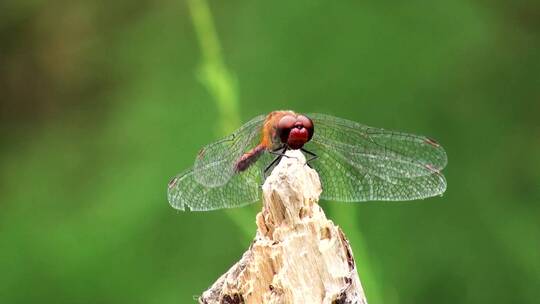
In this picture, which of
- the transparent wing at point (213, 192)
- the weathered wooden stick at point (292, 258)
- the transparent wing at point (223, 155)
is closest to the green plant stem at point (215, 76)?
the transparent wing at point (223, 155)

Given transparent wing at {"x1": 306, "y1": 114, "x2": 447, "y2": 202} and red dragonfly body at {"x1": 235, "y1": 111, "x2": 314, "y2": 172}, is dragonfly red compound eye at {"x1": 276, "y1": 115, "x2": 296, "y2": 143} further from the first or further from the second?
transparent wing at {"x1": 306, "y1": 114, "x2": 447, "y2": 202}

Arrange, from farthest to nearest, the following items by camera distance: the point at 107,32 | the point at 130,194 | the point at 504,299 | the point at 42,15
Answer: the point at 42,15 → the point at 107,32 → the point at 130,194 → the point at 504,299

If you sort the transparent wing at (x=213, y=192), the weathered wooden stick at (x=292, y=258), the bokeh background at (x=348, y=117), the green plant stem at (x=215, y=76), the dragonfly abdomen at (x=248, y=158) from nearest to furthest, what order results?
1. the weathered wooden stick at (x=292, y=258)
2. the transparent wing at (x=213, y=192)
3. the dragonfly abdomen at (x=248, y=158)
4. the green plant stem at (x=215, y=76)
5. the bokeh background at (x=348, y=117)

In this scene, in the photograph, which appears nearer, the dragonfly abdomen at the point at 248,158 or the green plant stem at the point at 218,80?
the dragonfly abdomen at the point at 248,158

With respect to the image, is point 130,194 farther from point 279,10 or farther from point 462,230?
point 462,230

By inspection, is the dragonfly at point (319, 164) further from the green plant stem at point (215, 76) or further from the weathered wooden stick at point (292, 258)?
the weathered wooden stick at point (292, 258)

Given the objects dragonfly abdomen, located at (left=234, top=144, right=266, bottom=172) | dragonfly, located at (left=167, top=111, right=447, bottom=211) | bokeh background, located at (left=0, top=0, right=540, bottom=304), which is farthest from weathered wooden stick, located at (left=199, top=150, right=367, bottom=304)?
bokeh background, located at (left=0, top=0, right=540, bottom=304)

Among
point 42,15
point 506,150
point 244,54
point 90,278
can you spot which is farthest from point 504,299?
point 42,15
